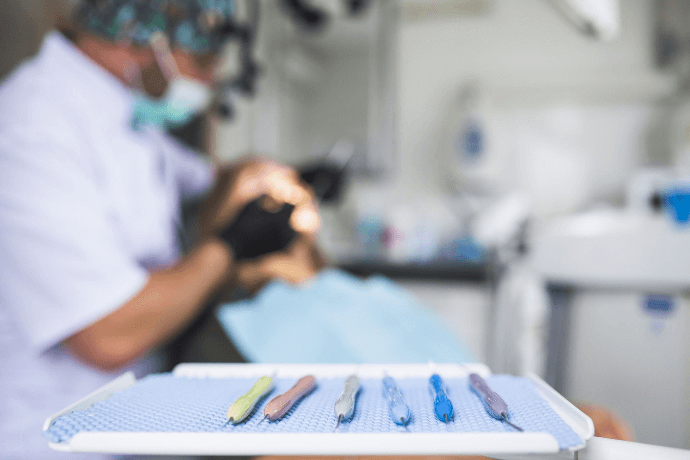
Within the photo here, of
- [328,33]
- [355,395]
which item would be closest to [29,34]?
[355,395]

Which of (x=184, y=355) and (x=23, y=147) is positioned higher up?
(x=23, y=147)

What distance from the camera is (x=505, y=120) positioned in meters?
1.88

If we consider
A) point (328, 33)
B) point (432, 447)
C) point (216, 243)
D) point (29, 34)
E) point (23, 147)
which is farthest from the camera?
point (328, 33)

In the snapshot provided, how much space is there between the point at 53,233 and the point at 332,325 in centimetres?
48

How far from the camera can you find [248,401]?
0.35m

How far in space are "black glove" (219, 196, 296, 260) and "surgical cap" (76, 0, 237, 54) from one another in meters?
0.38

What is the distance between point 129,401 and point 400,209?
1685 mm

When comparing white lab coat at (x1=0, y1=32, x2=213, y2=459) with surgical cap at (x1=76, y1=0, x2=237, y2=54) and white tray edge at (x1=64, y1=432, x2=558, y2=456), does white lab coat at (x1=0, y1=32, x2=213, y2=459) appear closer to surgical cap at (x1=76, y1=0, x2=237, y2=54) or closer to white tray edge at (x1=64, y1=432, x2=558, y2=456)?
surgical cap at (x1=76, y1=0, x2=237, y2=54)

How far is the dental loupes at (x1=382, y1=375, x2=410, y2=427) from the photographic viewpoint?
0.32m

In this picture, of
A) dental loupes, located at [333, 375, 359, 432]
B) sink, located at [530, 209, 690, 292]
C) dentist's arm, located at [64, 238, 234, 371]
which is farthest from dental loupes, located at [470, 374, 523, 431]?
sink, located at [530, 209, 690, 292]

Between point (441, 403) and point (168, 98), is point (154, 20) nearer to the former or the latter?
point (168, 98)

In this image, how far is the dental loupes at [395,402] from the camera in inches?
12.6

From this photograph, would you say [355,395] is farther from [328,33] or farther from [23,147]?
[328,33]

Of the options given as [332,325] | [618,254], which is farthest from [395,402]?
[618,254]
